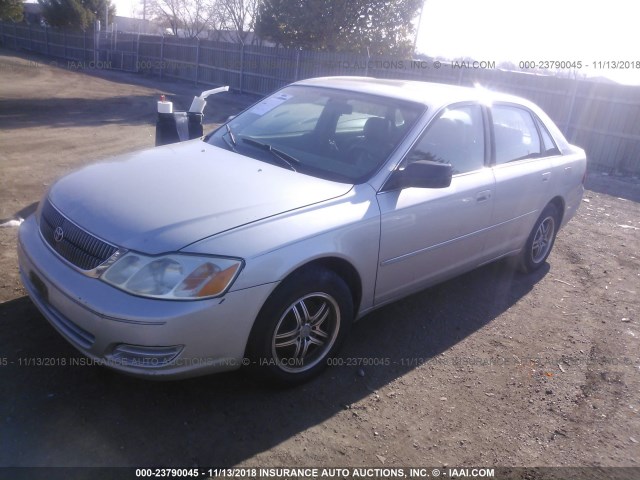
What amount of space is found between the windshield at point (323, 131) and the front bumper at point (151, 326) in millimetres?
1233

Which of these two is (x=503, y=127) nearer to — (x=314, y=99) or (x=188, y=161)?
(x=314, y=99)

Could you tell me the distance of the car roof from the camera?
4105 millimetres

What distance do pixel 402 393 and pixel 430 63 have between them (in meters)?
14.5

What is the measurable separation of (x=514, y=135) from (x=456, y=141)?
95 centimetres

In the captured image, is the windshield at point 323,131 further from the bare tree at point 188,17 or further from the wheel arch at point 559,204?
the bare tree at point 188,17

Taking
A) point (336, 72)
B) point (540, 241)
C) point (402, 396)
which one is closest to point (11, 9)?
point (336, 72)

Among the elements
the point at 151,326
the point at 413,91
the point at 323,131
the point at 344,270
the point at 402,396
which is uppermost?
the point at 413,91

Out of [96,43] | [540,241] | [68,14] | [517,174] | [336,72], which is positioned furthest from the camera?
[68,14]

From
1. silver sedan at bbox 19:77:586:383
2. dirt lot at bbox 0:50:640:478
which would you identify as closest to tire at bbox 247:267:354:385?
silver sedan at bbox 19:77:586:383

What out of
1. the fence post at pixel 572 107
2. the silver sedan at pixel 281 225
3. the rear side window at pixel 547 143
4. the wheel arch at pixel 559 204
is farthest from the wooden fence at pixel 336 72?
the silver sedan at pixel 281 225

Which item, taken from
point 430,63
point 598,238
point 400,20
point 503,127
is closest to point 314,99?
point 503,127

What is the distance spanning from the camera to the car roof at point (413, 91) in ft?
13.5

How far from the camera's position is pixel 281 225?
9.64ft

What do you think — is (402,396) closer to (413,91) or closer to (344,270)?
(344,270)
